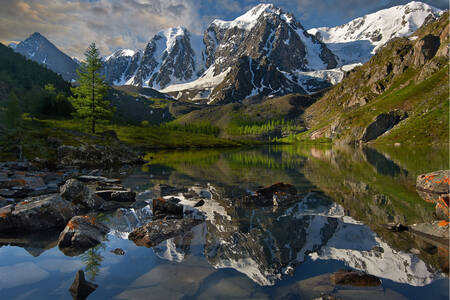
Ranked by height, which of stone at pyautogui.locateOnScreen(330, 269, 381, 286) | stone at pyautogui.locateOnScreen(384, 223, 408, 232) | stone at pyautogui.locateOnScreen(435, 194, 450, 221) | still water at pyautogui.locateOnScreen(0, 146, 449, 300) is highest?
stone at pyautogui.locateOnScreen(435, 194, 450, 221)

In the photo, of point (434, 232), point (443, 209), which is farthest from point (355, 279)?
point (443, 209)

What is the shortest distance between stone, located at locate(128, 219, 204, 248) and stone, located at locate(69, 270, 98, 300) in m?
3.52

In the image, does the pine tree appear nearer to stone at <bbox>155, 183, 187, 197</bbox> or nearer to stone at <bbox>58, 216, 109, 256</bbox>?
stone at <bbox>155, 183, 187, 197</bbox>

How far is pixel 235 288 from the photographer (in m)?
7.68

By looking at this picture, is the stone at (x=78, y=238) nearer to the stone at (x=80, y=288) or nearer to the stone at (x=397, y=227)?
the stone at (x=80, y=288)

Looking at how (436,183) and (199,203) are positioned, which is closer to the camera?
(199,203)

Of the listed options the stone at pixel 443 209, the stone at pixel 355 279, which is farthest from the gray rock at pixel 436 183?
the stone at pixel 355 279

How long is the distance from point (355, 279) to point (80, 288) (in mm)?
8351

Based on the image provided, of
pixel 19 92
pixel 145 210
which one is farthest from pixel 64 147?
pixel 19 92

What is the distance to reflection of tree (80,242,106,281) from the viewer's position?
861 cm

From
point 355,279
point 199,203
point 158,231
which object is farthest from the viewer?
point 199,203

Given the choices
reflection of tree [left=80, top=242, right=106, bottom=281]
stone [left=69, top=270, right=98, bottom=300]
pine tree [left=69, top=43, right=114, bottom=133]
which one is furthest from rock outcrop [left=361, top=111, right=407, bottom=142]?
stone [left=69, top=270, right=98, bottom=300]

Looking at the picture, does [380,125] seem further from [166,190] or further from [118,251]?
[118,251]

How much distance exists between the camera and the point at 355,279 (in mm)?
7879
